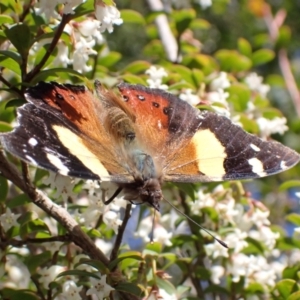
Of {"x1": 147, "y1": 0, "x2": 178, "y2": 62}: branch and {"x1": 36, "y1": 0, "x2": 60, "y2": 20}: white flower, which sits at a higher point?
{"x1": 147, "y1": 0, "x2": 178, "y2": 62}: branch

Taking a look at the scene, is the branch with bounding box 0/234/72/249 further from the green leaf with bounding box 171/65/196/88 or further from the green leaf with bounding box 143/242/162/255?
the green leaf with bounding box 171/65/196/88

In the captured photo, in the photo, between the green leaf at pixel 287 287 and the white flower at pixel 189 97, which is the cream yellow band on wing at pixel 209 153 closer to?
the white flower at pixel 189 97

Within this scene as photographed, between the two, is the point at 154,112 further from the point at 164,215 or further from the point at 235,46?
the point at 235,46

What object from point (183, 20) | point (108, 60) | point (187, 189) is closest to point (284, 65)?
point (183, 20)

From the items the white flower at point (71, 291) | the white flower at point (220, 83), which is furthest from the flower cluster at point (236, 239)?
the white flower at point (71, 291)

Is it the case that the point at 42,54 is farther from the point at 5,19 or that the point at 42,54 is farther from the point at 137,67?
the point at 137,67

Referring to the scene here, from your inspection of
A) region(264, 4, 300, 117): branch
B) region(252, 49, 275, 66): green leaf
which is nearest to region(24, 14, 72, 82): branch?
region(252, 49, 275, 66): green leaf
